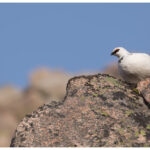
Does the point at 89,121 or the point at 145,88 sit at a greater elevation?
the point at 145,88

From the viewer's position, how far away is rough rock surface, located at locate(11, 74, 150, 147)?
9.37 m

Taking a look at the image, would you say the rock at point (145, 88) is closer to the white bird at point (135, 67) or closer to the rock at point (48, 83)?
the white bird at point (135, 67)

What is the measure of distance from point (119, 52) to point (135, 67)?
3.38ft

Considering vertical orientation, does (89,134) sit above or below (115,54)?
below

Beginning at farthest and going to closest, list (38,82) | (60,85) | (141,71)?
(38,82), (60,85), (141,71)

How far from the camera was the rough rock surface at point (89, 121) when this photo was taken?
9.37 m

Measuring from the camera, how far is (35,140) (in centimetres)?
945

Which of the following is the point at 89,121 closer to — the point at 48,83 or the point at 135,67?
the point at 135,67

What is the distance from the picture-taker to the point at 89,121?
32.0 ft

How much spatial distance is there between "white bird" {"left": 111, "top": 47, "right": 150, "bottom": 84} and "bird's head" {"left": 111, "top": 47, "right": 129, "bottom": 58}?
12.4 inches

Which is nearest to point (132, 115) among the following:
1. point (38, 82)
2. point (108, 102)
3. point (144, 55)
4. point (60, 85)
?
point (108, 102)

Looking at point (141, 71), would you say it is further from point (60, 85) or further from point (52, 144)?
point (60, 85)

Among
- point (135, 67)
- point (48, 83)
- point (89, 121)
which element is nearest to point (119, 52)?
point (135, 67)

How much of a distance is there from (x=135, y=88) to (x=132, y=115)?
121cm
